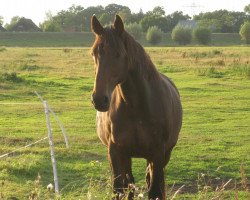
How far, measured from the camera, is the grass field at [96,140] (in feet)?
26.5

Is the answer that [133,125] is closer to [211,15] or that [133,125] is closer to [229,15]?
[229,15]

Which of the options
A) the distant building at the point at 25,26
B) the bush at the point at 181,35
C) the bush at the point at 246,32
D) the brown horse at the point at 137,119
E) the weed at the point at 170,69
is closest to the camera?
the brown horse at the point at 137,119

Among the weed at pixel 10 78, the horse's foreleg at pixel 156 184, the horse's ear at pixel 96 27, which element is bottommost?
the weed at pixel 10 78

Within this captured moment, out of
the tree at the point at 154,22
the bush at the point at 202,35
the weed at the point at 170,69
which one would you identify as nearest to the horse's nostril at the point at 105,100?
the weed at the point at 170,69

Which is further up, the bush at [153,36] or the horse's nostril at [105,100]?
the horse's nostril at [105,100]

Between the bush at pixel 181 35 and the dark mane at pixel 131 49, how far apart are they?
81562 millimetres

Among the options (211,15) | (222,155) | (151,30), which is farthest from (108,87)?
(211,15)

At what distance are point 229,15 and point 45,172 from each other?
4047 inches

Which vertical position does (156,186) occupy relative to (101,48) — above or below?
below

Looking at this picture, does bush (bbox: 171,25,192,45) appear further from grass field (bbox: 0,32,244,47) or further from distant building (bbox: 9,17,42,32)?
distant building (bbox: 9,17,42,32)

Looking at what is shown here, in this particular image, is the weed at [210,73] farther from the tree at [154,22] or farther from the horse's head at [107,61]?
the tree at [154,22]

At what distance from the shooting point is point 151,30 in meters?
85.8

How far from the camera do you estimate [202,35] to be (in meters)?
86.1

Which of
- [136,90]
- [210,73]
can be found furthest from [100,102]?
[210,73]
